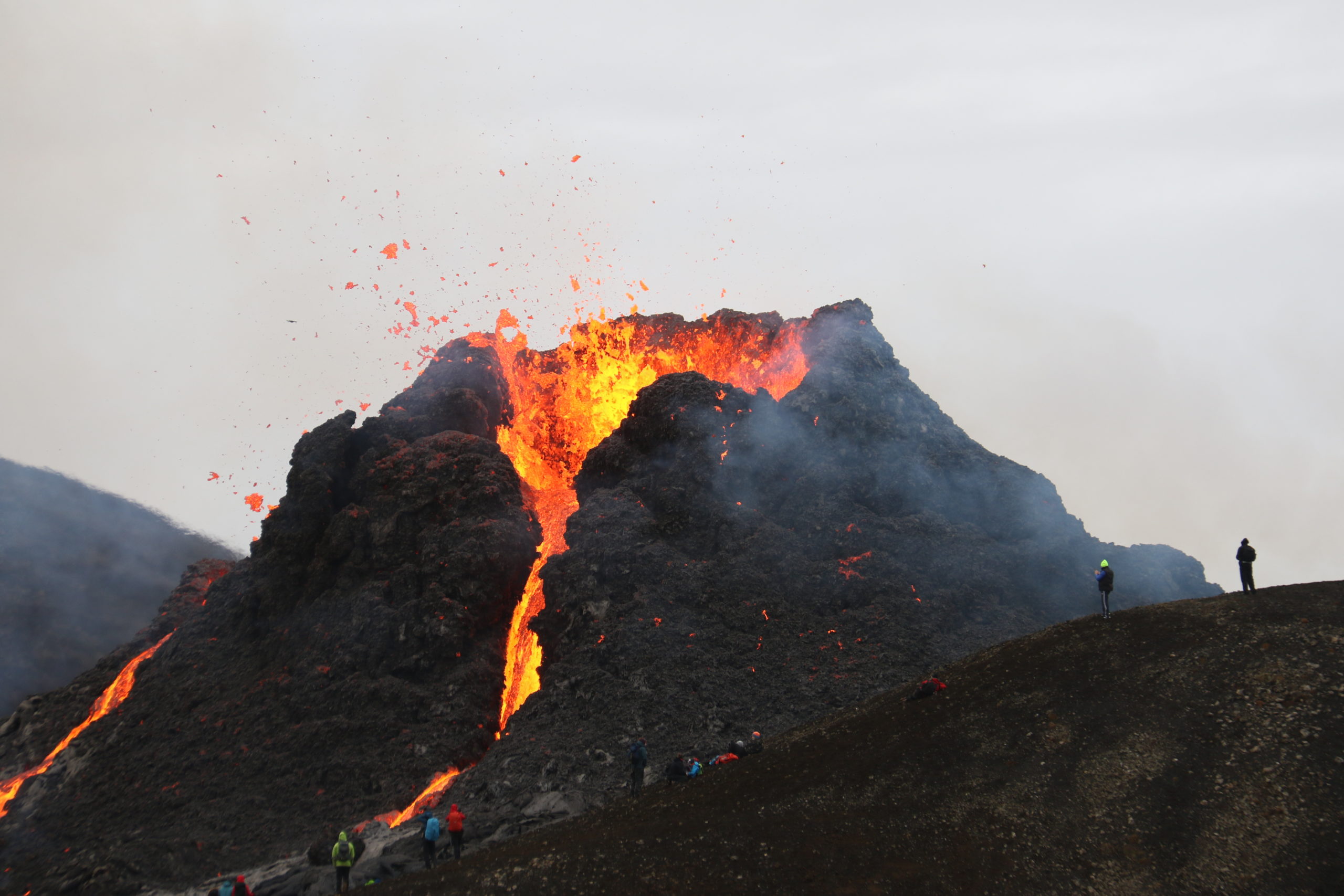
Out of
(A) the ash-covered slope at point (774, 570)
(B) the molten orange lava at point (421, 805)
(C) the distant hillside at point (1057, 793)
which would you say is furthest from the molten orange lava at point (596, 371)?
(C) the distant hillside at point (1057, 793)

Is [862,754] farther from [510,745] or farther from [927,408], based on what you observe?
[927,408]

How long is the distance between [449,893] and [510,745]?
18.1 metres

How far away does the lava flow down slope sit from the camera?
4134 centimetres

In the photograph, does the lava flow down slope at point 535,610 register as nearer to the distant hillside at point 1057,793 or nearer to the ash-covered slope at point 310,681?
the ash-covered slope at point 310,681

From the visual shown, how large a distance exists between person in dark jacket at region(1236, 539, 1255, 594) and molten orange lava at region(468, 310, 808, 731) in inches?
1677

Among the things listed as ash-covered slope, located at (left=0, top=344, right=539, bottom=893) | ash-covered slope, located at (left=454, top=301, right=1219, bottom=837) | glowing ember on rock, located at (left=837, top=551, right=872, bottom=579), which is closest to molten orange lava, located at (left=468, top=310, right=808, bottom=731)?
ash-covered slope, located at (left=454, top=301, right=1219, bottom=837)

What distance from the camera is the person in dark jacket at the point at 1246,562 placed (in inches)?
1126

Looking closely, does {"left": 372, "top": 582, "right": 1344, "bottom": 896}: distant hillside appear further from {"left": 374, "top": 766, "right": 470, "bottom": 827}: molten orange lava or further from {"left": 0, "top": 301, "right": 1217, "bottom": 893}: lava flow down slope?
{"left": 374, "top": 766, "right": 470, "bottom": 827}: molten orange lava

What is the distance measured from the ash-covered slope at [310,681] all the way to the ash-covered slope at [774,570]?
528 centimetres

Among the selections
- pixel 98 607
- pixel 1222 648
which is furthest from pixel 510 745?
pixel 98 607

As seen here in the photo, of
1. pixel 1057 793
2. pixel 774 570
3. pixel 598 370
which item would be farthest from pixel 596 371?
pixel 1057 793

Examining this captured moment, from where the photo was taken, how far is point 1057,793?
22562 millimetres

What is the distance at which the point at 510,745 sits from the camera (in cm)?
4134

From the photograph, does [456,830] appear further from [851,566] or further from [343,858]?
[851,566]
